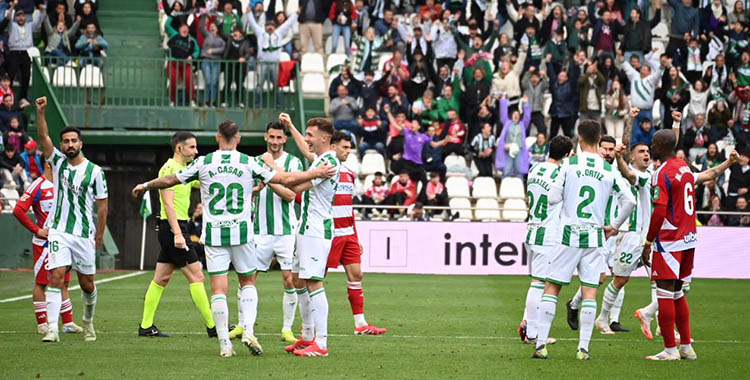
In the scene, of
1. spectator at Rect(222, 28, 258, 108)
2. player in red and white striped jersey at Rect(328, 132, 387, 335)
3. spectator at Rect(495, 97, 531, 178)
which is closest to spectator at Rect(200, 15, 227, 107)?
spectator at Rect(222, 28, 258, 108)

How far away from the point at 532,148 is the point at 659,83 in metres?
4.16

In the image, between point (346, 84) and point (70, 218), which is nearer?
point (70, 218)

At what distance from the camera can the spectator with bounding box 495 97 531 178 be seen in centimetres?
2553

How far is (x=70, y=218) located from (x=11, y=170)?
1276 centimetres

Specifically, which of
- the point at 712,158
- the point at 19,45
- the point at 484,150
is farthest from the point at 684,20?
the point at 19,45

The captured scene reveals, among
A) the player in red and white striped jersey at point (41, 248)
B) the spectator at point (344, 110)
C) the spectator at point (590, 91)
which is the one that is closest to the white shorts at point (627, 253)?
the player in red and white striped jersey at point (41, 248)

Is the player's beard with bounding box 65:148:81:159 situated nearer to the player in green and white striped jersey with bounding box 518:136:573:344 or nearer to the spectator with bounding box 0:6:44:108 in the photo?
the player in green and white striped jersey with bounding box 518:136:573:344

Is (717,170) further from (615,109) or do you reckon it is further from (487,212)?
(615,109)

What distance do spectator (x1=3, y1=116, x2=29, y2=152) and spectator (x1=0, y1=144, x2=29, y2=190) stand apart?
0.11 metres

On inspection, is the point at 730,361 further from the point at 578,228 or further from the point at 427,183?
the point at 427,183

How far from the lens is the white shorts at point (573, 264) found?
10.1 metres

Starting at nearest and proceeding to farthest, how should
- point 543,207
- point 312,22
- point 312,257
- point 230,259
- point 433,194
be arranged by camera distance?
point 312,257, point 230,259, point 543,207, point 433,194, point 312,22

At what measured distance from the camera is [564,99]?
2606cm

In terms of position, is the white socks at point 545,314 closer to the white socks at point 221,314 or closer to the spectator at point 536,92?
the white socks at point 221,314
